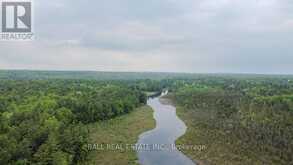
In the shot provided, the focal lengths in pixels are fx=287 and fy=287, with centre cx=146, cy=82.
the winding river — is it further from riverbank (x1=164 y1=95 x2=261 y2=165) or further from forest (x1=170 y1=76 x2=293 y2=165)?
forest (x1=170 y1=76 x2=293 y2=165)

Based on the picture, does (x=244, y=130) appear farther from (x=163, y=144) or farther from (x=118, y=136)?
(x=118, y=136)

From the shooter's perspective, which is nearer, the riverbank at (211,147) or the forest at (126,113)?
the forest at (126,113)

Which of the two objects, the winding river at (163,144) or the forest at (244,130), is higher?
the forest at (244,130)

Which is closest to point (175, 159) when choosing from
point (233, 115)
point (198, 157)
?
point (198, 157)

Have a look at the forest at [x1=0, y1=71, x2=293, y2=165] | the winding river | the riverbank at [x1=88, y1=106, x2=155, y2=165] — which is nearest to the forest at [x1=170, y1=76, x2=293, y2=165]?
the forest at [x1=0, y1=71, x2=293, y2=165]

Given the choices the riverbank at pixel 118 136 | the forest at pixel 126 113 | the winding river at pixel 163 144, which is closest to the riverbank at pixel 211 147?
the forest at pixel 126 113

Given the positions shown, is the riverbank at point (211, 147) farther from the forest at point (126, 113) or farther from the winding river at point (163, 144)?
the winding river at point (163, 144)

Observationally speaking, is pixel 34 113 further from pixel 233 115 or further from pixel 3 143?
pixel 233 115
